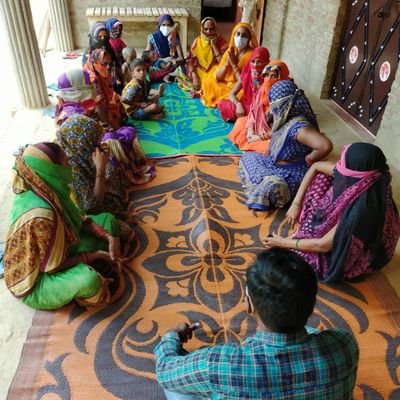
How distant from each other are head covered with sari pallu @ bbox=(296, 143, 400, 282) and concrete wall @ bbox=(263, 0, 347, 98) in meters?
3.14

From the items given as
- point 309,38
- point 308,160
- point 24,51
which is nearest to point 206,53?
point 309,38

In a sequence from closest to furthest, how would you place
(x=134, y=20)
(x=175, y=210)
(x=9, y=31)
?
(x=175, y=210) → (x=9, y=31) → (x=134, y=20)

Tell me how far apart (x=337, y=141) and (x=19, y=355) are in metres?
3.47

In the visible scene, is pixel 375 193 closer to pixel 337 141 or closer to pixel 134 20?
pixel 337 141

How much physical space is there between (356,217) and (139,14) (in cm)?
595

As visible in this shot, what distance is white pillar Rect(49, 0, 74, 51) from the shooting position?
662 centimetres

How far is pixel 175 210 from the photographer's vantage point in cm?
279

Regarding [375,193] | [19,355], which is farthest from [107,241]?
[375,193]

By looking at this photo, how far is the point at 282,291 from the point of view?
3.21 ft

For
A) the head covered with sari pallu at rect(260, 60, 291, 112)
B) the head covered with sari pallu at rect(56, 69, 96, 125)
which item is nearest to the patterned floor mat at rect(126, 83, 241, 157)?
the head covered with sari pallu at rect(260, 60, 291, 112)

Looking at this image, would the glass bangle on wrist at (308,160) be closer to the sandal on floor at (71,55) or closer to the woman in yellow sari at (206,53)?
the woman in yellow sari at (206,53)

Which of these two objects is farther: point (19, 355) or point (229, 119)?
point (229, 119)

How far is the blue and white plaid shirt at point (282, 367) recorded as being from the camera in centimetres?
96

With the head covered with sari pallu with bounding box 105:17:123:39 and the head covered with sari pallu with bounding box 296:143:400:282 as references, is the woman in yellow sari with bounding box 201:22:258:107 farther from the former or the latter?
the head covered with sari pallu with bounding box 296:143:400:282
